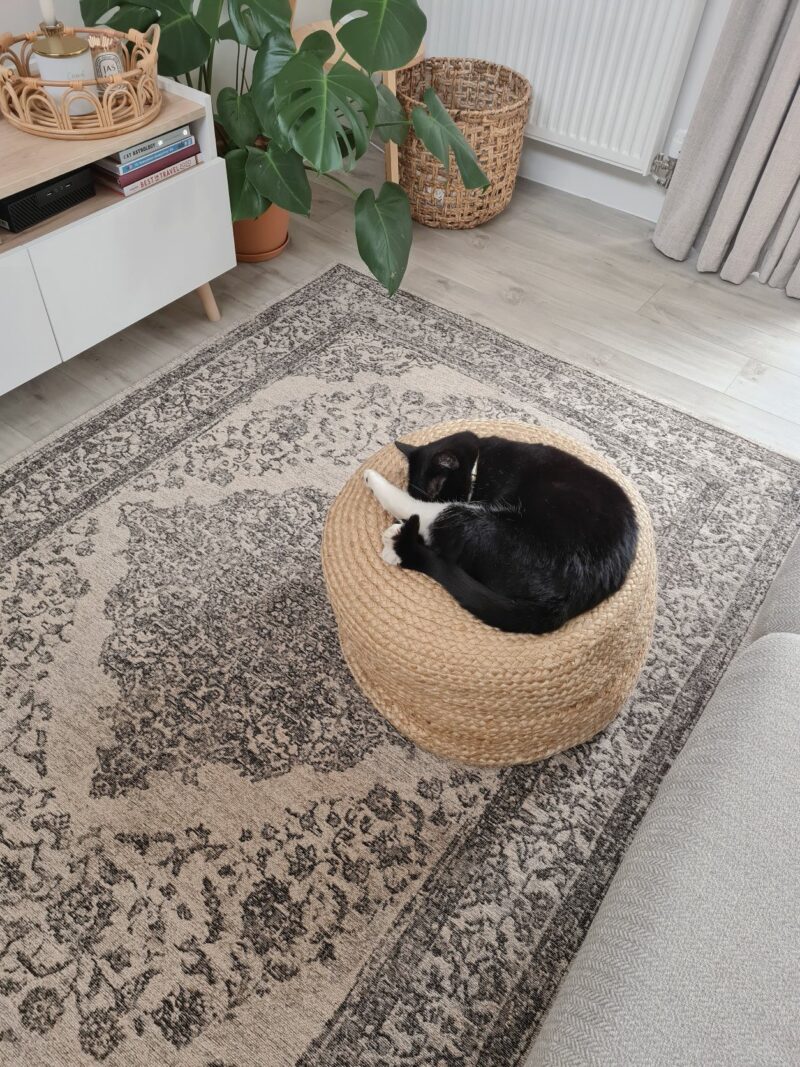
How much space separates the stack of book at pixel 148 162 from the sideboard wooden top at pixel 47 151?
1.1 inches

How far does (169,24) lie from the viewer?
1948 millimetres

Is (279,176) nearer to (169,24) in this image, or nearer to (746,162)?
(169,24)

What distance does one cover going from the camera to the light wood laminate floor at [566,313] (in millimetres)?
2082

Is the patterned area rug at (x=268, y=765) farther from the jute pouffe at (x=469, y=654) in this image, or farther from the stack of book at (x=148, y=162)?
the stack of book at (x=148, y=162)

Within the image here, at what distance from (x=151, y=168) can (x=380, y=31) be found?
1.92 ft

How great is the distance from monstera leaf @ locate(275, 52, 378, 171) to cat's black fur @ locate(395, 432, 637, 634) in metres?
0.77

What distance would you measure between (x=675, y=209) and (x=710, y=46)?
0.43 m

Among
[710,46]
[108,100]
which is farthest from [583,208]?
[108,100]

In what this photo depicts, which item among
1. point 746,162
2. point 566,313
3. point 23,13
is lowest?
point 566,313

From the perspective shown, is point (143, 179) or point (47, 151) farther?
point (143, 179)

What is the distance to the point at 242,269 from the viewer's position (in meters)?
2.47

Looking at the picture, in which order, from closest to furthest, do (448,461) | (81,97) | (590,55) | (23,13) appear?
1. (448,461)
2. (81,97)
3. (23,13)
4. (590,55)

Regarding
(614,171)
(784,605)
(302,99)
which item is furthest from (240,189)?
(784,605)

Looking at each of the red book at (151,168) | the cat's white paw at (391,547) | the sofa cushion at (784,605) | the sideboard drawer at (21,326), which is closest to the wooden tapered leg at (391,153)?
the red book at (151,168)
